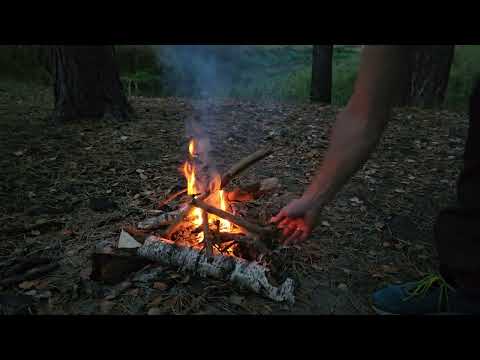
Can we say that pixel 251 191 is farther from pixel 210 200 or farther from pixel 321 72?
pixel 321 72

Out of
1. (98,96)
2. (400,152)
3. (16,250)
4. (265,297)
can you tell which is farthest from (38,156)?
(400,152)

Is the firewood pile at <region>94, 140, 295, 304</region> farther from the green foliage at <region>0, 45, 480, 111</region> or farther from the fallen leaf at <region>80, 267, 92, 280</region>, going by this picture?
the green foliage at <region>0, 45, 480, 111</region>

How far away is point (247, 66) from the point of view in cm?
1309

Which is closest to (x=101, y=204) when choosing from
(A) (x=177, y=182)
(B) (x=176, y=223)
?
(A) (x=177, y=182)

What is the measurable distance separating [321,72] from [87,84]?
492 cm

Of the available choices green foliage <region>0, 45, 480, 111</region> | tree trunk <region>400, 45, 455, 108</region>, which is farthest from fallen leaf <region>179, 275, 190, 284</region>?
green foliage <region>0, 45, 480, 111</region>

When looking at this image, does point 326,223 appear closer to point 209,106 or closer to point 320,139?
point 320,139

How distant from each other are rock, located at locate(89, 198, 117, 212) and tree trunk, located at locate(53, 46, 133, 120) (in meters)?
2.42

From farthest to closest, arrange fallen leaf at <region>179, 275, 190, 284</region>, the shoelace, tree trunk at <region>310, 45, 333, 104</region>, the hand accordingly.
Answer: tree trunk at <region>310, 45, 333, 104</region> < fallen leaf at <region>179, 275, 190, 284</region> < the shoelace < the hand

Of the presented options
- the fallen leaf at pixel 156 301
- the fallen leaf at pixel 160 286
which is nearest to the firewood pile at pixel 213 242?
the fallen leaf at pixel 160 286

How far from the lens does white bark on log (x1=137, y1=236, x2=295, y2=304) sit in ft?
7.09

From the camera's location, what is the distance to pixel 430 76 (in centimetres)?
693

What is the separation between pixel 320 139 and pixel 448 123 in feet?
7.38

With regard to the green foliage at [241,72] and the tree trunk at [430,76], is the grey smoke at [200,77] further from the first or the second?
the tree trunk at [430,76]
